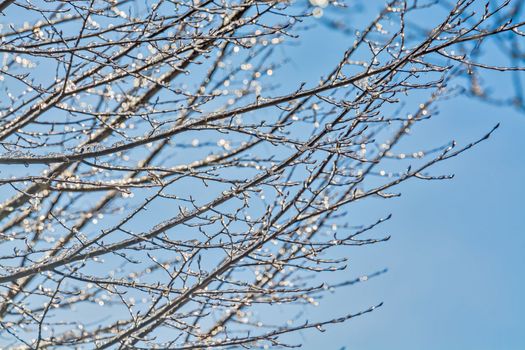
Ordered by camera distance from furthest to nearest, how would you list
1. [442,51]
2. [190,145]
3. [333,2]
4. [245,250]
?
[190,145]
[333,2]
[245,250]
[442,51]

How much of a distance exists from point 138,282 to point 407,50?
7.27ft

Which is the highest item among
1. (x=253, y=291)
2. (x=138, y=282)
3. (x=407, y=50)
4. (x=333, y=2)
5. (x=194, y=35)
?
(x=333, y=2)

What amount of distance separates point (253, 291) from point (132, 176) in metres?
2.25

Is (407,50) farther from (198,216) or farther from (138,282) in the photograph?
(138,282)

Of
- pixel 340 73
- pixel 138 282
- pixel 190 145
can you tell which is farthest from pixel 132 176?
pixel 340 73

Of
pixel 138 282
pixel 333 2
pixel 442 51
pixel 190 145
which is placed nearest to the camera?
pixel 442 51

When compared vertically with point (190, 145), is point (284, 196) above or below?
below

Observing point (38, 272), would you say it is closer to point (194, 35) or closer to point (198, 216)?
point (198, 216)

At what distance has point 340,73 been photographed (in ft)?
10.9

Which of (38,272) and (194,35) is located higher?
(194,35)

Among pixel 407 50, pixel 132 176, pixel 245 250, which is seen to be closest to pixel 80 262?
pixel 245 250

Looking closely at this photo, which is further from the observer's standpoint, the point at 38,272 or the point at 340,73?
the point at 38,272

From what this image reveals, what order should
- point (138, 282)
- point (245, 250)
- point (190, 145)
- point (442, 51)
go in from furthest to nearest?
point (190, 145)
point (138, 282)
point (245, 250)
point (442, 51)

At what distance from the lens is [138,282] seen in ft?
12.6
